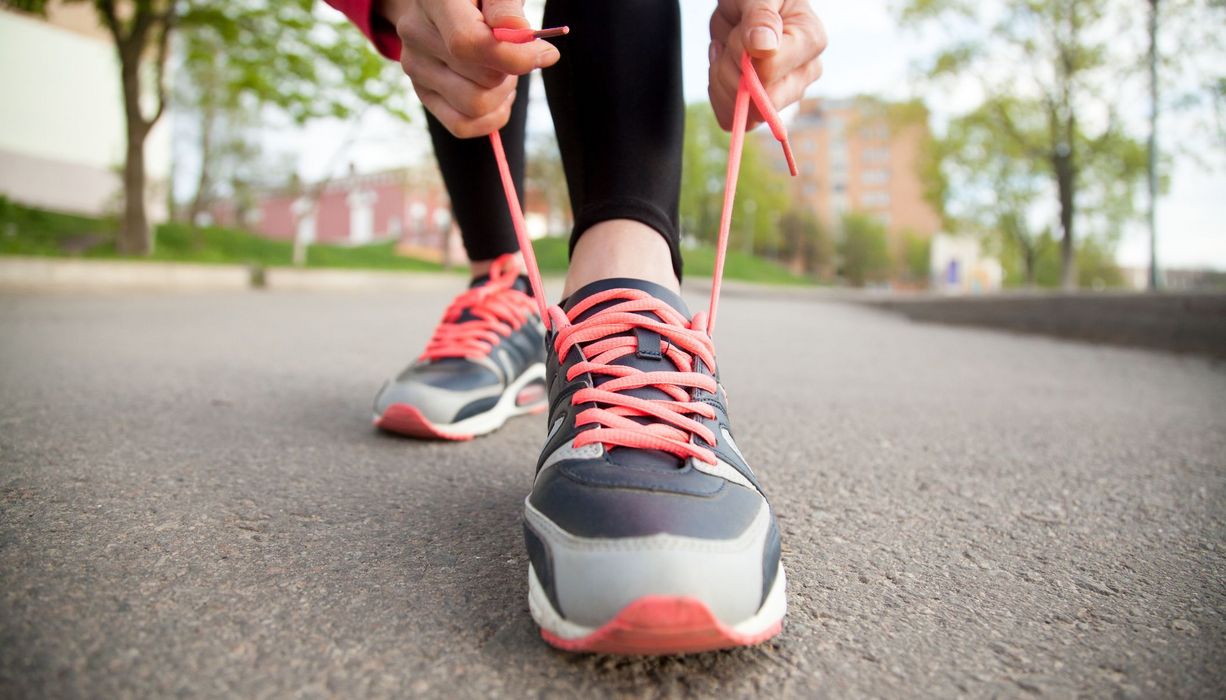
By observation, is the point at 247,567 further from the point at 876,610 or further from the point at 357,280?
the point at 357,280

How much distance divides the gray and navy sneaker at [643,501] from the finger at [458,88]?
0.27 meters

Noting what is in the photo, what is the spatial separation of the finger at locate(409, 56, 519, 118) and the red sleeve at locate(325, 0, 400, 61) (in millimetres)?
283

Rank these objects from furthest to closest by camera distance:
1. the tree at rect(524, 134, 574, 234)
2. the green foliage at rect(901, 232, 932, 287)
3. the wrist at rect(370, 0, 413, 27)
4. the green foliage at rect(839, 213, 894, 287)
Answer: the green foliage at rect(901, 232, 932, 287)
the green foliage at rect(839, 213, 894, 287)
the tree at rect(524, 134, 574, 234)
the wrist at rect(370, 0, 413, 27)

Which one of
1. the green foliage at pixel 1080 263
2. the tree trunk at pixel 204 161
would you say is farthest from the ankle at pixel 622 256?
the green foliage at pixel 1080 263

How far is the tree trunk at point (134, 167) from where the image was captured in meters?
8.26

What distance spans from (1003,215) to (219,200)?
22.6 meters

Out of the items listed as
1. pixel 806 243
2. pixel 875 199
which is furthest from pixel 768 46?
pixel 875 199

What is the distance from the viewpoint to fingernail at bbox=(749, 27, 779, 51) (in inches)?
31.5

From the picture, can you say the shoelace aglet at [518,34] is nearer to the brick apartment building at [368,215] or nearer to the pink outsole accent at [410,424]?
the pink outsole accent at [410,424]

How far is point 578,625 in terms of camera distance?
1.85 ft

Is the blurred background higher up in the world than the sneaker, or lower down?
higher up

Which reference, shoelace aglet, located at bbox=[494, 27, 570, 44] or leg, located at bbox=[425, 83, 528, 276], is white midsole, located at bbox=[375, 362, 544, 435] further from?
shoelace aglet, located at bbox=[494, 27, 570, 44]

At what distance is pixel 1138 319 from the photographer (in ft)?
12.6

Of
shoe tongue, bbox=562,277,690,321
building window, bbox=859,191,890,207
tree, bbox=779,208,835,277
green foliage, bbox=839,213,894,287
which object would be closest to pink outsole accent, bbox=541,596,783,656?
shoe tongue, bbox=562,277,690,321
